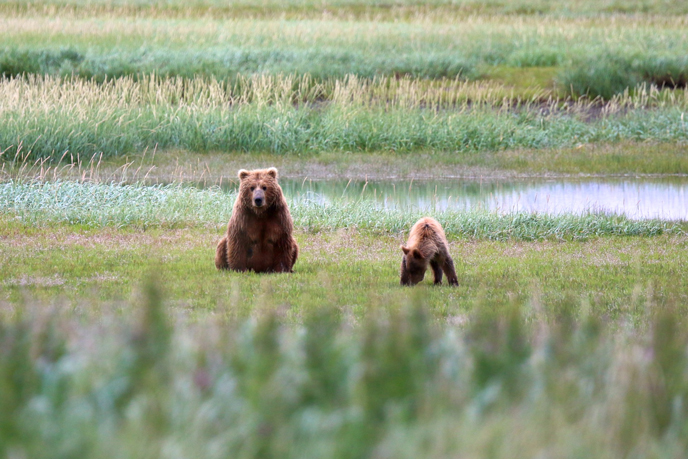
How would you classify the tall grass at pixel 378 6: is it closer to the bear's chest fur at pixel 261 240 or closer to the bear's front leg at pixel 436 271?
the bear's chest fur at pixel 261 240

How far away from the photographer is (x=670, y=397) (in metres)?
3.21

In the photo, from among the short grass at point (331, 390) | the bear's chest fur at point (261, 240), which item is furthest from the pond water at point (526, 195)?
the short grass at point (331, 390)

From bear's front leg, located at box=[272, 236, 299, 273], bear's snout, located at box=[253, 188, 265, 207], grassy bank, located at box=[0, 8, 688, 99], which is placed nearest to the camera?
bear's snout, located at box=[253, 188, 265, 207]

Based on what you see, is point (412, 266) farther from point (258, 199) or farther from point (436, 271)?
point (258, 199)

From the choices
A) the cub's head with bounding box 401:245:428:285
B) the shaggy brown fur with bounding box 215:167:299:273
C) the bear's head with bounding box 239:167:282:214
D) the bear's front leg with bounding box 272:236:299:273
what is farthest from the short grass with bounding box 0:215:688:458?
the bear's front leg with bounding box 272:236:299:273

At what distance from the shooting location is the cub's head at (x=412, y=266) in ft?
26.8

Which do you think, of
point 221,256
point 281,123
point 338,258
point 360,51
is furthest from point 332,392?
point 360,51

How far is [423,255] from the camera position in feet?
26.9

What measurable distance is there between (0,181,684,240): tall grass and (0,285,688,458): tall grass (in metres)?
8.30

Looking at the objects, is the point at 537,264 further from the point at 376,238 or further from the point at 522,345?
the point at 522,345

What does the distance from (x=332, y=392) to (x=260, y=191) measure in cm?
543

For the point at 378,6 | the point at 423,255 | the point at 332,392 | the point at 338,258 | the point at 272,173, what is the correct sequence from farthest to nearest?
the point at 378,6
the point at 338,258
the point at 272,173
the point at 423,255
the point at 332,392

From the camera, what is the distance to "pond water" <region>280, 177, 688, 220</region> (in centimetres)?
1440

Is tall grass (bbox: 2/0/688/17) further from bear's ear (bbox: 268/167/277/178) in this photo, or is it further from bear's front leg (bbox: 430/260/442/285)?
bear's front leg (bbox: 430/260/442/285)
